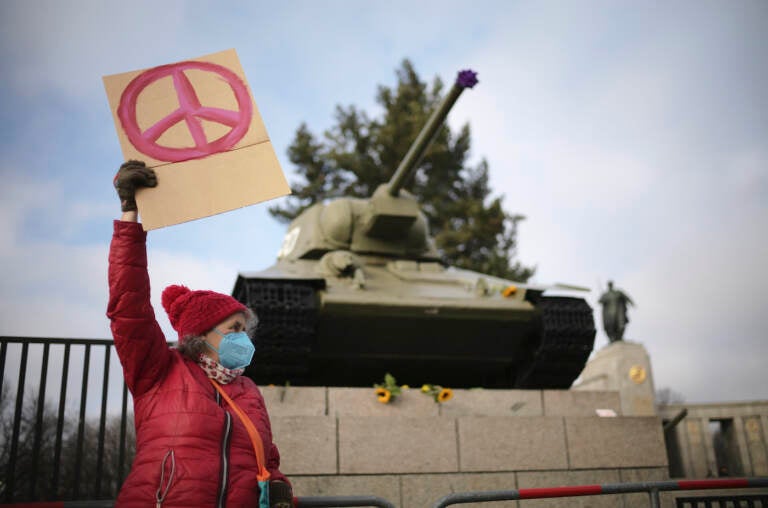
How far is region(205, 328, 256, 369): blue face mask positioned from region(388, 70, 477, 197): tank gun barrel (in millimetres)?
4613

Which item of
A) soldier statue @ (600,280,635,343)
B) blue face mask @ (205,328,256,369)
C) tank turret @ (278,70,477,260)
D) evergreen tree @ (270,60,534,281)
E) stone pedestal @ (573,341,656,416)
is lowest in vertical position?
blue face mask @ (205,328,256,369)

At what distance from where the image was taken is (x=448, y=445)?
6043 millimetres

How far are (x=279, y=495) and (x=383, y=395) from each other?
3.81 metres

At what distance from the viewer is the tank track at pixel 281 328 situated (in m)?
7.13

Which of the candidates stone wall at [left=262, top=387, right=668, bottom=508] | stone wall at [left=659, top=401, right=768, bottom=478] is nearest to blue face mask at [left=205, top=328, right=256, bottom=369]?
stone wall at [left=262, top=387, right=668, bottom=508]

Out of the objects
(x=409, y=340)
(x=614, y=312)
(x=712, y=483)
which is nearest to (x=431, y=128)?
(x=409, y=340)

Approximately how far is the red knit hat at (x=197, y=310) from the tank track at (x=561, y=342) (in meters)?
5.43

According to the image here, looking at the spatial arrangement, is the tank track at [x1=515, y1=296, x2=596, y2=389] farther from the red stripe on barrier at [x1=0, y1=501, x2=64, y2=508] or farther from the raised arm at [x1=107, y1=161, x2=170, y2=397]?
the raised arm at [x1=107, y1=161, x2=170, y2=397]

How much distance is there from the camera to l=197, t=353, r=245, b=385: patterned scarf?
2850mm

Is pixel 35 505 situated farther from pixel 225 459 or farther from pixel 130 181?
pixel 130 181

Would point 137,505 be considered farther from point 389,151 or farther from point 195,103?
point 389,151

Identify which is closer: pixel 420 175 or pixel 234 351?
pixel 234 351

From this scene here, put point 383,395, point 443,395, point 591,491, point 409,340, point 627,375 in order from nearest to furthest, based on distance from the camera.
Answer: point 591,491 < point 383,395 < point 443,395 < point 409,340 < point 627,375

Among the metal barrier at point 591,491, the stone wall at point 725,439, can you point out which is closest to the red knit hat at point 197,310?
the metal barrier at point 591,491
